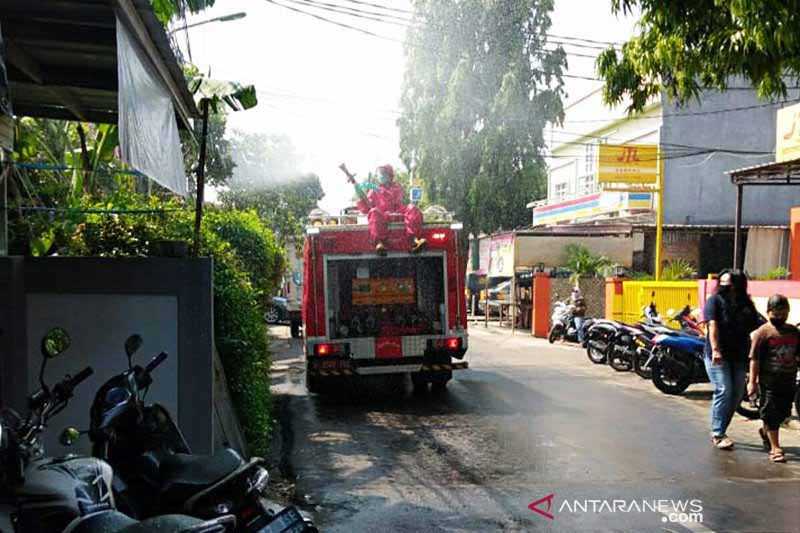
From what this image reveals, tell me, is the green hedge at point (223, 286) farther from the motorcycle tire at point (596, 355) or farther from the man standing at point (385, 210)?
the motorcycle tire at point (596, 355)

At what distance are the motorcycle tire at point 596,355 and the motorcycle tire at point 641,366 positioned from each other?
4.52 feet

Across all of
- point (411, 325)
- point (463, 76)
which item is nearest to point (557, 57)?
point (463, 76)

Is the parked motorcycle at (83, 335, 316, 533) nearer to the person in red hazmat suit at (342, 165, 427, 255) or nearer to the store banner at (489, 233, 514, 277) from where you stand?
the person in red hazmat suit at (342, 165, 427, 255)

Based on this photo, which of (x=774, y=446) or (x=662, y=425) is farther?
(x=662, y=425)

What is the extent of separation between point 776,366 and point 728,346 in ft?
1.69

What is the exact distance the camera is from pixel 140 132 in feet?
11.6

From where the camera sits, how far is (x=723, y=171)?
23.8 metres

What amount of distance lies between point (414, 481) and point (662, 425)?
145 inches

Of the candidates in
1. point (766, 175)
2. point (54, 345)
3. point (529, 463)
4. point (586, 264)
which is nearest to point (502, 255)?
point (586, 264)

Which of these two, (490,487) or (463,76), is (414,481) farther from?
(463,76)

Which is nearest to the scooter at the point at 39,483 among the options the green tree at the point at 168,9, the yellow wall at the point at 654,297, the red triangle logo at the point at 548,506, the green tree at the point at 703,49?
the red triangle logo at the point at 548,506

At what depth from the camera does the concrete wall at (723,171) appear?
77.8 ft

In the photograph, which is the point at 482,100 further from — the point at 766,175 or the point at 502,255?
the point at 766,175

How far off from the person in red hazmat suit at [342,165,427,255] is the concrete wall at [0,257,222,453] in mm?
4744
